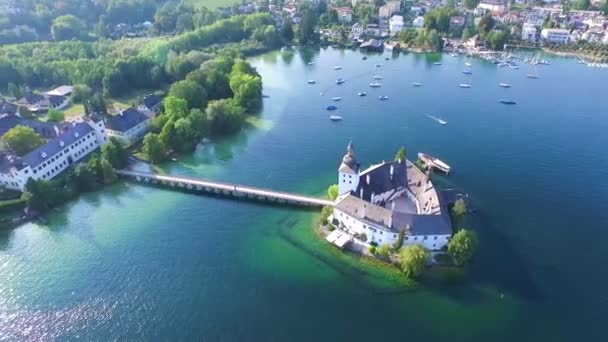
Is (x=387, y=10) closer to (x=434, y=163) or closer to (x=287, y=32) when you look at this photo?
(x=287, y=32)

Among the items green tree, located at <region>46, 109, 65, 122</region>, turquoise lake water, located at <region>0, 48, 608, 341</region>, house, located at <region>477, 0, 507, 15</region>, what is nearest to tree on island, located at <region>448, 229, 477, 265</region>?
turquoise lake water, located at <region>0, 48, 608, 341</region>

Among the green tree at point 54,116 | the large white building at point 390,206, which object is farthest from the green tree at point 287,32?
the large white building at point 390,206

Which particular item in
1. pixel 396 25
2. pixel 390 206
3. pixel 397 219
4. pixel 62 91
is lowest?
pixel 390 206

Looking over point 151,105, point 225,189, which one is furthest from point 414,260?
point 151,105

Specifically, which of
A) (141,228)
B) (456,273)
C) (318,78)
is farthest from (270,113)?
(456,273)

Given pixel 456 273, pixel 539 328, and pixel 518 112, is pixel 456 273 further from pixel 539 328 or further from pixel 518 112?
pixel 518 112

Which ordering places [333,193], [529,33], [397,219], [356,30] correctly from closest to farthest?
1. [397,219]
2. [333,193]
3. [529,33]
4. [356,30]
